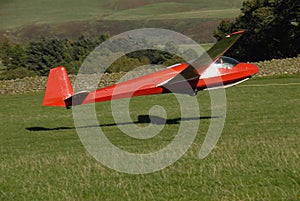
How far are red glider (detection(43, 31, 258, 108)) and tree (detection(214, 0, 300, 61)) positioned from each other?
61.0 metres

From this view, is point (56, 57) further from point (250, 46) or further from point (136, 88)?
point (136, 88)

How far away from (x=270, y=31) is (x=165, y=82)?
216 feet

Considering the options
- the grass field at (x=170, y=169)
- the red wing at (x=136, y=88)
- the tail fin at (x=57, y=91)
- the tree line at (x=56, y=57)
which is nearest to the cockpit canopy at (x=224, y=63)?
the red wing at (x=136, y=88)

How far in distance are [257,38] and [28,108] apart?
57542 mm

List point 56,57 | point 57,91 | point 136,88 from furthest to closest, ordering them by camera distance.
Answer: point 56,57
point 57,91
point 136,88

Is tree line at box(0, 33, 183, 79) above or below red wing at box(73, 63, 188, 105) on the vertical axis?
below

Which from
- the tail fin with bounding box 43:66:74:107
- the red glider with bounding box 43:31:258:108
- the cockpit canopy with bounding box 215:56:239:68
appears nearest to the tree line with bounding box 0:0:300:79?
the cockpit canopy with bounding box 215:56:239:68

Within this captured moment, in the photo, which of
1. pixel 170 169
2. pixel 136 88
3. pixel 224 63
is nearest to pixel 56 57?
pixel 224 63

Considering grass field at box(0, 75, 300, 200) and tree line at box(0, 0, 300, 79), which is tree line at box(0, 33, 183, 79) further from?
grass field at box(0, 75, 300, 200)

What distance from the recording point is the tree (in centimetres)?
8138

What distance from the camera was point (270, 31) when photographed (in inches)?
3297

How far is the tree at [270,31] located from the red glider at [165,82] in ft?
200

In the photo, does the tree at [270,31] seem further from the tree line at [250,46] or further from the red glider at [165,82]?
the red glider at [165,82]

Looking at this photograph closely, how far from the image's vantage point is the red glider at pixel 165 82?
21.0m
